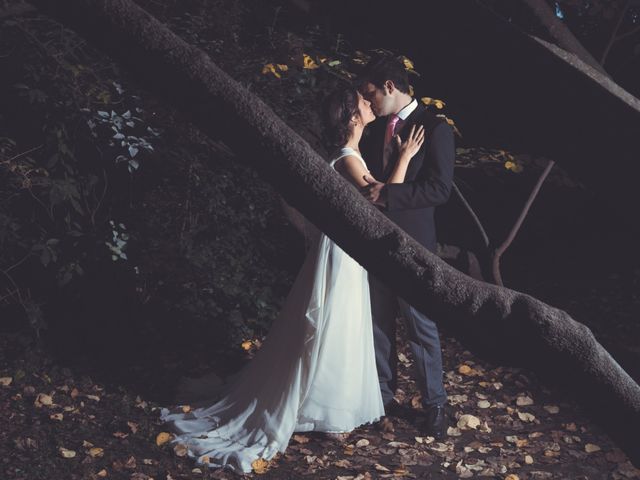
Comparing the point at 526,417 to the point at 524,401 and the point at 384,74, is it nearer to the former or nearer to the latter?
the point at 524,401

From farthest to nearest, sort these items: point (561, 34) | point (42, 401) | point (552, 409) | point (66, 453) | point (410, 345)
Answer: point (552, 409) → point (42, 401) → point (410, 345) → point (66, 453) → point (561, 34)

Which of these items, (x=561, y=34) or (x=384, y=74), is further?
(x=384, y=74)

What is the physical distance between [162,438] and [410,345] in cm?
175

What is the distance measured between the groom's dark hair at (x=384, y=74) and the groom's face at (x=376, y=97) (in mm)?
26

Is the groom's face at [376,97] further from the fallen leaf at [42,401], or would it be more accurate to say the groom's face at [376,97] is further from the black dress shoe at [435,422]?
the fallen leaf at [42,401]

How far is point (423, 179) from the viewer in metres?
5.11

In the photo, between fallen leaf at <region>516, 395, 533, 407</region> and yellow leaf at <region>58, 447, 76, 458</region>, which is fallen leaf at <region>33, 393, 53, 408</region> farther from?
fallen leaf at <region>516, 395, 533, 407</region>

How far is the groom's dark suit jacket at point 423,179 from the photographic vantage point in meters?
4.93

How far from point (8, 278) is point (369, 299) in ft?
10.5

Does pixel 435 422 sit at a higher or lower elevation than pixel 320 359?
lower

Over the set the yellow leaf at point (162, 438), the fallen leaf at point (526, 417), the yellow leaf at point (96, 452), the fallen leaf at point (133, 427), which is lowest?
the yellow leaf at point (96, 452)

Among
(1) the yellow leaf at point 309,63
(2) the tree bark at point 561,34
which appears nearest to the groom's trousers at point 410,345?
(1) the yellow leaf at point 309,63

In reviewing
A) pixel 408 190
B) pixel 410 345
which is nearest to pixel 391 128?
pixel 408 190

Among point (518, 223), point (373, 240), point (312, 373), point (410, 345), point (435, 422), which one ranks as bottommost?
point (435, 422)
